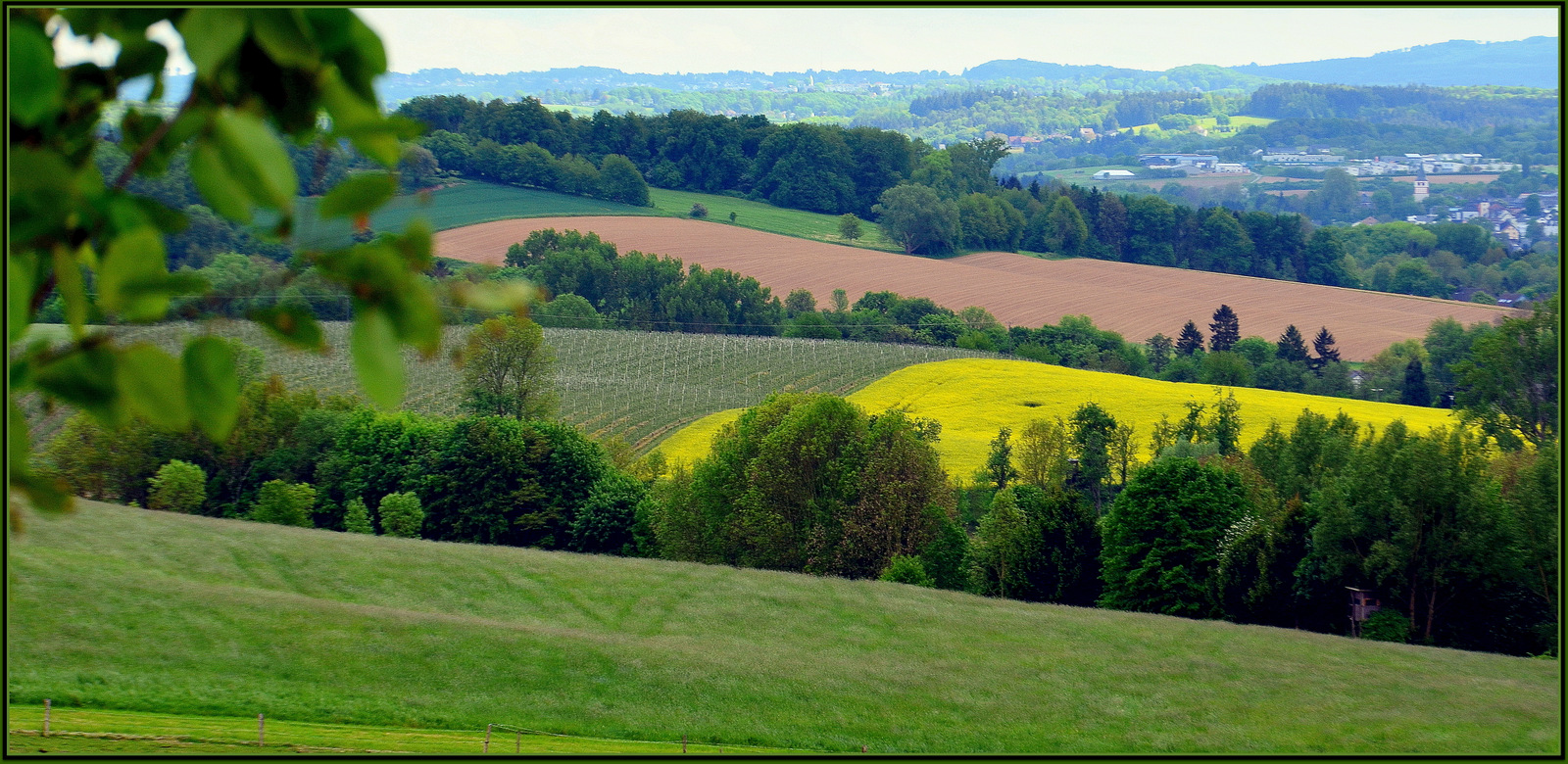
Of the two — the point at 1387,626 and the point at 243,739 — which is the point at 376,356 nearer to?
the point at 243,739

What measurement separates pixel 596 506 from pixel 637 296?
59187 millimetres

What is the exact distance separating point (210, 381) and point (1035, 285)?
111 meters

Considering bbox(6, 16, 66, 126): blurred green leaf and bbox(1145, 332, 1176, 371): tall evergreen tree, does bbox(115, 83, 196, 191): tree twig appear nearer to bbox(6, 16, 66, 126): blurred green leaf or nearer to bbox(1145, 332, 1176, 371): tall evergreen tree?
bbox(6, 16, 66, 126): blurred green leaf

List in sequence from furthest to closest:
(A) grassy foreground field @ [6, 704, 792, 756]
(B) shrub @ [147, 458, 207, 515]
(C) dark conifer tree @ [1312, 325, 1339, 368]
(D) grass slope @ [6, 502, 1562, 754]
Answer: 1. (C) dark conifer tree @ [1312, 325, 1339, 368]
2. (B) shrub @ [147, 458, 207, 515]
3. (D) grass slope @ [6, 502, 1562, 754]
4. (A) grassy foreground field @ [6, 704, 792, 756]

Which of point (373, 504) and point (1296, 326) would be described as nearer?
point (373, 504)

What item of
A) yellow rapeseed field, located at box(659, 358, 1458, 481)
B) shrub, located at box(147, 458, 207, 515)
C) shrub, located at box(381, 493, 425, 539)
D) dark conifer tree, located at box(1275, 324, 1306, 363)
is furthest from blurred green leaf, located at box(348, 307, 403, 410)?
dark conifer tree, located at box(1275, 324, 1306, 363)

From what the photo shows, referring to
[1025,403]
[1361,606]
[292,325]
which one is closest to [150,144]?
[292,325]

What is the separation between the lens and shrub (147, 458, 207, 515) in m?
42.2

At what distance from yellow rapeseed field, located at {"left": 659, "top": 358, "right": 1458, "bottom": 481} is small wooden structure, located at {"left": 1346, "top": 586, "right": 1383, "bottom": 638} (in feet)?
79.2

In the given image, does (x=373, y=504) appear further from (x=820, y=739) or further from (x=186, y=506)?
(x=820, y=739)

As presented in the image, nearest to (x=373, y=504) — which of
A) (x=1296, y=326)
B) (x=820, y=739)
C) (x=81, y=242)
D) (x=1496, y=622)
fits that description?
(x=820, y=739)

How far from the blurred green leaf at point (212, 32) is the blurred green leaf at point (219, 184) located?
0.40 feet

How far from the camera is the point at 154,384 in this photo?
154 cm

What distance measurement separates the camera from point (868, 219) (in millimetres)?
143875
